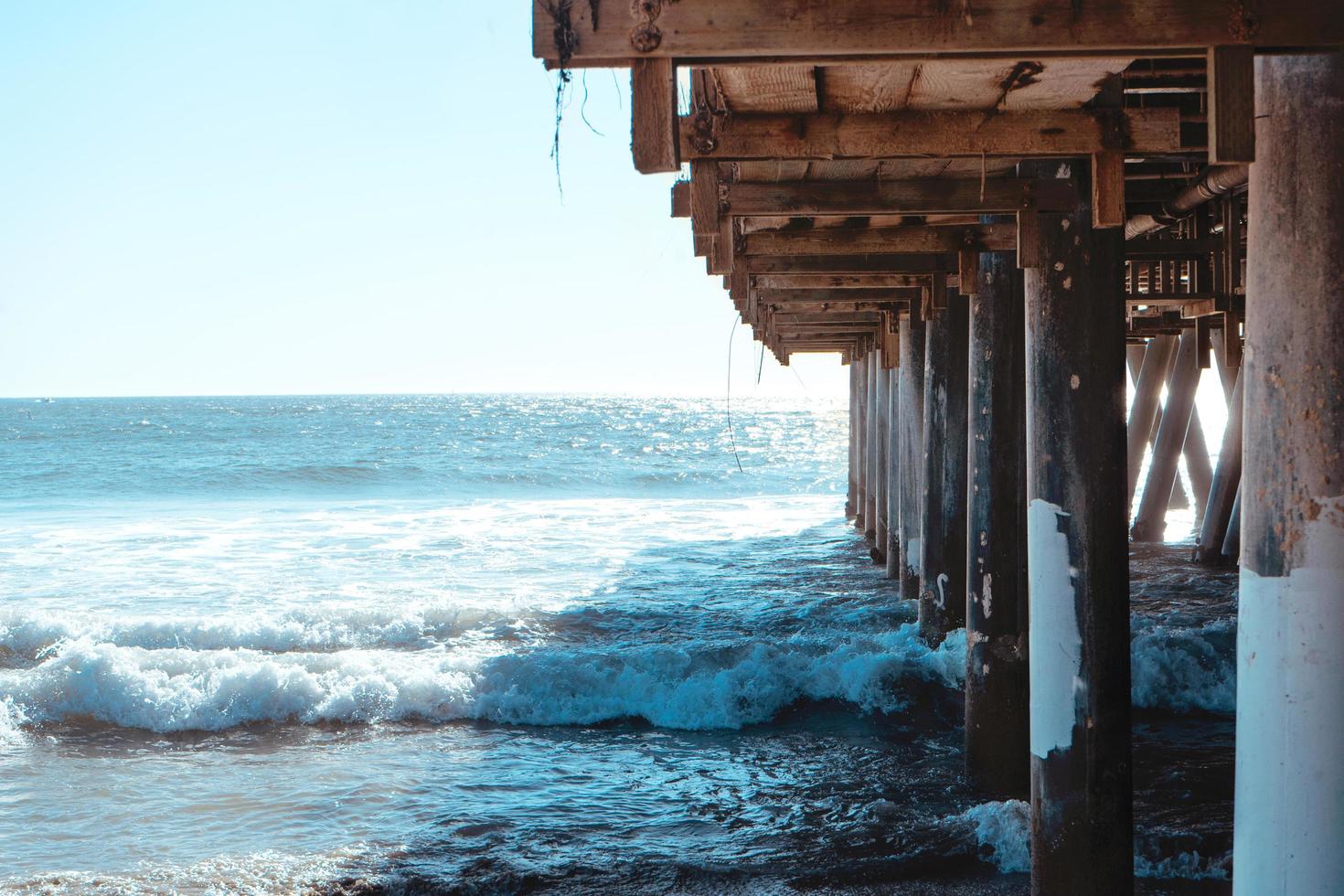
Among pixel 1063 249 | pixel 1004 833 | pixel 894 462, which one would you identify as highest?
pixel 1063 249

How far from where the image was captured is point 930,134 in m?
3.28

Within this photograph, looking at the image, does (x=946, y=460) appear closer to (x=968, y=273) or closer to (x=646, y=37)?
(x=968, y=273)

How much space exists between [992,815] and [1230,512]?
821 centimetres

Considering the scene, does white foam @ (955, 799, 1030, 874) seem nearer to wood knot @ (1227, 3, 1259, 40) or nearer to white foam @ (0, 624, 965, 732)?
white foam @ (0, 624, 965, 732)

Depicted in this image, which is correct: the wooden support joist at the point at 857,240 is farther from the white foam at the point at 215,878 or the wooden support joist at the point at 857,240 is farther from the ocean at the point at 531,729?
the white foam at the point at 215,878

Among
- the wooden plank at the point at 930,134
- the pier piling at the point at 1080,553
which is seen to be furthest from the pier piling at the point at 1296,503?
the pier piling at the point at 1080,553

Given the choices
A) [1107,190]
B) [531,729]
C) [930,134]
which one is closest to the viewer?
[930,134]

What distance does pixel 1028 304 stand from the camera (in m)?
3.86

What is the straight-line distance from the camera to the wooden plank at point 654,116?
2502 millimetres

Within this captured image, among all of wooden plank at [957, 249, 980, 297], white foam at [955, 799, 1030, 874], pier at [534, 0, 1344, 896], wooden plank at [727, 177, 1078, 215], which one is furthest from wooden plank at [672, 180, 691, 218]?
white foam at [955, 799, 1030, 874]

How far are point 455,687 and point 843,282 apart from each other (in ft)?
13.5

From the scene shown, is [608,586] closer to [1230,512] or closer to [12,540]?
[1230,512]

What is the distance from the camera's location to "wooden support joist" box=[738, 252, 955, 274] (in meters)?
5.92

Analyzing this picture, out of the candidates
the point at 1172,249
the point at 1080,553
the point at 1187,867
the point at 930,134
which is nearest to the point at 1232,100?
the point at 930,134
